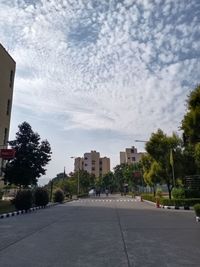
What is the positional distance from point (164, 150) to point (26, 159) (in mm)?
15847

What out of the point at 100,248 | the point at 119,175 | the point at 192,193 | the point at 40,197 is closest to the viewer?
the point at 100,248

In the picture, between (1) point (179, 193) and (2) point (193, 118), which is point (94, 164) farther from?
(2) point (193, 118)

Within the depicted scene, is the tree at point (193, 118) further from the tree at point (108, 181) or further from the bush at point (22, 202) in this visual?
the tree at point (108, 181)

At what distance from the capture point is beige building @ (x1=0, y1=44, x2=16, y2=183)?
38.2m

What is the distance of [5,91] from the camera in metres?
39.4

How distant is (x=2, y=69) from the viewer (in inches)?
1508

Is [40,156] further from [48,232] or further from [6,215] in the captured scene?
[48,232]

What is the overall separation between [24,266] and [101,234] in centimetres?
526

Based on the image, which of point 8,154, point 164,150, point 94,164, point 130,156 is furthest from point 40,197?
point 94,164

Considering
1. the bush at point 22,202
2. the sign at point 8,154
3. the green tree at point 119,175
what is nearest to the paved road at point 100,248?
the bush at point 22,202

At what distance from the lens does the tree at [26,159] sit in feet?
121

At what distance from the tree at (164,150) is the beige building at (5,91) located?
1680cm

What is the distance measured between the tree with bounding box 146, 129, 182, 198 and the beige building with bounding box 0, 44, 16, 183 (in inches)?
661

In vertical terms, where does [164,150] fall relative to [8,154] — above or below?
above
